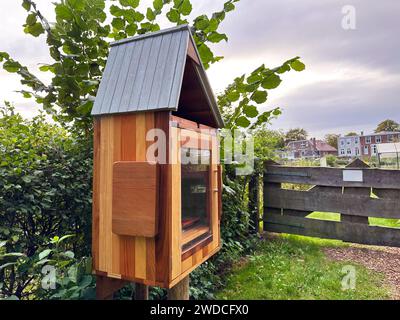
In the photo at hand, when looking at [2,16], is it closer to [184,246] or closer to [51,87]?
[51,87]

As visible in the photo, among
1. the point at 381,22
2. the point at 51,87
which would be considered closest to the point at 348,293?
the point at 381,22

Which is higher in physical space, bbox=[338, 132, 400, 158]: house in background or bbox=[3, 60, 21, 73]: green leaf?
bbox=[338, 132, 400, 158]: house in background

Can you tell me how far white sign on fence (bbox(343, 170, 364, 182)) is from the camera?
315 cm

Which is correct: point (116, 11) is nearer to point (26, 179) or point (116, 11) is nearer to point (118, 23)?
point (118, 23)

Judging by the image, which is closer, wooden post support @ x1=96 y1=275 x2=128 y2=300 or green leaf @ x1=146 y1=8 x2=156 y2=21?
wooden post support @ x1=96 y1=275 x2=128 y2=300

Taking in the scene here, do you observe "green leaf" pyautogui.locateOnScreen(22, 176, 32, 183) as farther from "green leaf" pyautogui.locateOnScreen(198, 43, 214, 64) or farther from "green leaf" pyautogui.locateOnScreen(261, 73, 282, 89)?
"green leaf" pyautogui.locateOnScreen(261, 73, 282, 89)

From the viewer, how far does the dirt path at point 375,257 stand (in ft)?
8.52

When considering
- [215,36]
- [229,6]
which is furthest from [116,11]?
[229,6]

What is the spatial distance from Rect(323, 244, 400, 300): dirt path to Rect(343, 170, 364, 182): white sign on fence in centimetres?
90

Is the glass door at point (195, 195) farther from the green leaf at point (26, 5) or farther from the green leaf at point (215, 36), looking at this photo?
the green leaf at point (26, 5)

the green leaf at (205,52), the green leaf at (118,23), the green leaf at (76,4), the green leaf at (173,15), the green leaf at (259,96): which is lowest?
the green leaf at (259,96)

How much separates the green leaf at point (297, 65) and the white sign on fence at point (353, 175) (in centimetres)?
200

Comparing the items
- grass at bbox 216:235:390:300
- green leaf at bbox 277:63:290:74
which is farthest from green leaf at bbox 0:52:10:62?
grass at bbox 216:235:390:300

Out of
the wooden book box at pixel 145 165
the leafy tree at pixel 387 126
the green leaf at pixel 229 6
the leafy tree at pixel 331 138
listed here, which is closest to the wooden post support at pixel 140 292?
the wooden book box at pixel 145 165
